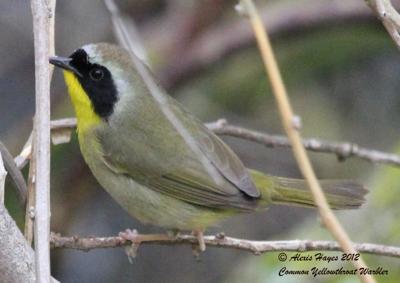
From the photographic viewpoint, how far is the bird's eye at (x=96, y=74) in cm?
303

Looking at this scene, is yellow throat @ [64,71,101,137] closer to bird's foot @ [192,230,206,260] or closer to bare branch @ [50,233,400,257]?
bird's foot @ [192,230,206,260]

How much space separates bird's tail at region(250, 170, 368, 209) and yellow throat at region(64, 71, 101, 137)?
63 centimetres

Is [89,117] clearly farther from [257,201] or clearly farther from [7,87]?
[7,87]

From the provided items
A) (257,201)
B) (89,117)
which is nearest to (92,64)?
(89,117)

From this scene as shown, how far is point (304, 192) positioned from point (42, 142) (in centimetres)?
142

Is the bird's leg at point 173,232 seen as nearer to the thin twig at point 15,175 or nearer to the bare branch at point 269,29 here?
the thin twig at point 15,175

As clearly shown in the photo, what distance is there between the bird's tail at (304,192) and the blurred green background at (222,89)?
103 centimetres

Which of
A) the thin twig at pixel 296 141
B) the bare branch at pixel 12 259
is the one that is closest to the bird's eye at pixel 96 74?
the bare branch at pixel 12 259

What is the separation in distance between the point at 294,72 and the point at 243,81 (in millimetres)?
278

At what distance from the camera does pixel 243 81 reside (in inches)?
179

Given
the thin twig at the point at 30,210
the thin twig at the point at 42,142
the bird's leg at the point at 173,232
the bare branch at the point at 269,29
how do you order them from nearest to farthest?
the thin twig at the point at 42,142
the thin twig at the point at 30,210
the bird's leg at the point at 173,232
the bare branch at the point at 269,29

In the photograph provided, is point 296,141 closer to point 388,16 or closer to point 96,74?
point 388,16

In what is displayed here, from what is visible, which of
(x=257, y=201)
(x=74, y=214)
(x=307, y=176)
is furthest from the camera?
(x=74, y=214)

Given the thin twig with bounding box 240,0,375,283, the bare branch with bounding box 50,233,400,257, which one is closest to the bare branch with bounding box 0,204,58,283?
the bare branch with bounding box 50,233,400,257
